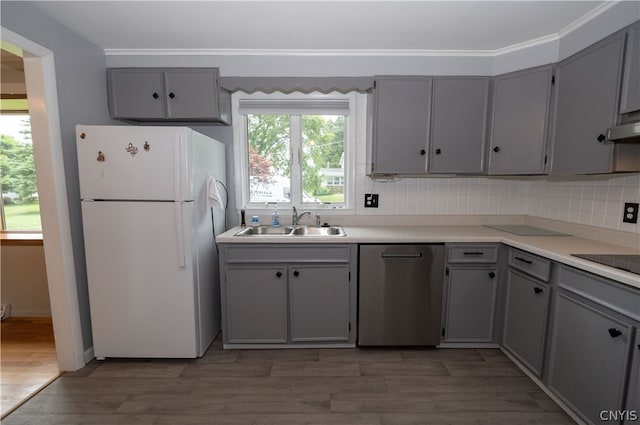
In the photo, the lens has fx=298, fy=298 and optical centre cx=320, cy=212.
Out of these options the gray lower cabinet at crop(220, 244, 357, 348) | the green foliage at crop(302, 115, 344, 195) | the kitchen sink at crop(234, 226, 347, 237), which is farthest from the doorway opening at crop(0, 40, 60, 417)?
the green foliage at crop(302, 115, 344, 195)

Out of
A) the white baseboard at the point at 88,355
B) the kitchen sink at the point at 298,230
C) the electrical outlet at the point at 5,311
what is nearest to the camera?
the white baseboard at the point at 88,355

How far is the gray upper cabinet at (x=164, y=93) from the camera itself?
238 cm

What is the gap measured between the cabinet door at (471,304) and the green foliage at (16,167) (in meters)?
4.01

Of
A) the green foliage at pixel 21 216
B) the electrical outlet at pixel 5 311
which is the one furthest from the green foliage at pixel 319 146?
the electrical outlet at pixel 5 311

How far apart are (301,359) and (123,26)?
8.77 feet

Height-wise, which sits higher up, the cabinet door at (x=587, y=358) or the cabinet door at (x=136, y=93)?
the cabinet door at (x=136, y=93)

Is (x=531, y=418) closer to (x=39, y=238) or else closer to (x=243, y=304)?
(x=243, y=304)

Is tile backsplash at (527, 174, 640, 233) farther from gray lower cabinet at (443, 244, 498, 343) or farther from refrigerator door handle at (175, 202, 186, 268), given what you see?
refrigerator door handle at (175, 202, 186, 268)

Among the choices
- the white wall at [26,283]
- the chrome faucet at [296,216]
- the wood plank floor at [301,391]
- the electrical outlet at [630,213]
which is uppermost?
the electrical outlet at [630,213]

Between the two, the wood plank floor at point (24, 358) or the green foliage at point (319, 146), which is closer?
the wood plank floor at point (24, 358)

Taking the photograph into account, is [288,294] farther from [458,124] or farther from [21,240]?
[21,240]

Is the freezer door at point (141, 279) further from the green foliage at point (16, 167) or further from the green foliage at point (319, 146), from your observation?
the green foliage at point (16, 167)

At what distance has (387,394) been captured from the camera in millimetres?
1876

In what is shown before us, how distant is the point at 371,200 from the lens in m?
2.81
